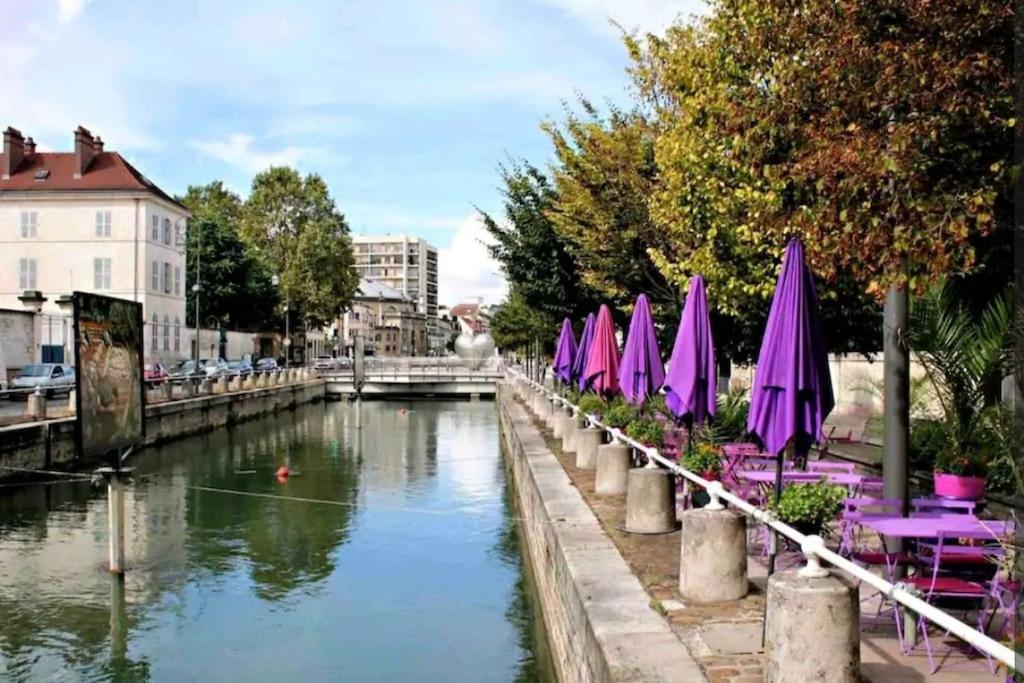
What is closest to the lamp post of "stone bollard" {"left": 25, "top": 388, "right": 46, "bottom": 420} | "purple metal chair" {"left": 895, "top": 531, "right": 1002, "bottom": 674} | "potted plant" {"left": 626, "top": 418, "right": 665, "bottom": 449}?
"stone bollard" {"left": 25, "top": 388, "right": 46, "bottom": 420}

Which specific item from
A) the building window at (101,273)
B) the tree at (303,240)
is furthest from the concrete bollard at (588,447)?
the tree at (303,240)

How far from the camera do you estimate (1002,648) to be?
3340mm

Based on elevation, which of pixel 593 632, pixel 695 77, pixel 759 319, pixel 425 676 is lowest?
pixel 425 676

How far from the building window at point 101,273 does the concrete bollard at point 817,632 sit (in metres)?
52.2

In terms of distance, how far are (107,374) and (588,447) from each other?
7358 millimetres

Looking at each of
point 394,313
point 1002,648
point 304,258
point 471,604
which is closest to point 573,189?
point 471,604

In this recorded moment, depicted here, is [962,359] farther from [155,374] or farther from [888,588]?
[155,374]

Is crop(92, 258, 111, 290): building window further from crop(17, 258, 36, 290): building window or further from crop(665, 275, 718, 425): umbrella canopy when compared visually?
crop(665, 275, 718, 425): umbrella canopy

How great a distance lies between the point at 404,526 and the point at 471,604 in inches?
232

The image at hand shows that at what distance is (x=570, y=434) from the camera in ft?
59.4

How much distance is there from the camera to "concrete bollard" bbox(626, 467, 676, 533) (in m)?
9.22

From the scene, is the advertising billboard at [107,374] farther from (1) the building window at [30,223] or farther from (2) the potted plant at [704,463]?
(1) the building window at [30,223]

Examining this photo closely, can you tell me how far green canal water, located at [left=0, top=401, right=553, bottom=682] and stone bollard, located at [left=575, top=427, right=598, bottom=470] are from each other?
1975 mm

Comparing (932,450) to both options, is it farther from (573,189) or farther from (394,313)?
(394,313)
